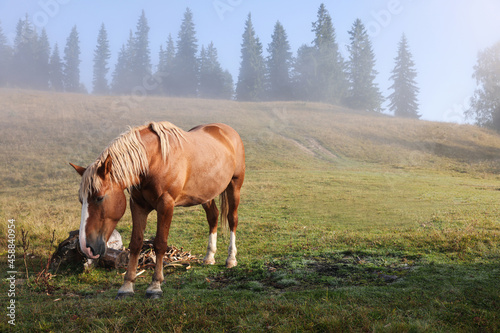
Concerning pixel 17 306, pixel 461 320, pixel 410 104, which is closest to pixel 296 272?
pixel 461 320

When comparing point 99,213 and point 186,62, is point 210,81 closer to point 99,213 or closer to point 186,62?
point 186,62

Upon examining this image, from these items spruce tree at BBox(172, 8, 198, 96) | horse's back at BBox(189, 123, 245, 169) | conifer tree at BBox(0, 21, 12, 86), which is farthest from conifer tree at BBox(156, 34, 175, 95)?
horse's back at BBox(189, 123, 245, 169)

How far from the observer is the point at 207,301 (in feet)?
13.5

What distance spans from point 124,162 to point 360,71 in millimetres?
63931

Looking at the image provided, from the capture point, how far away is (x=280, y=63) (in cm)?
6575

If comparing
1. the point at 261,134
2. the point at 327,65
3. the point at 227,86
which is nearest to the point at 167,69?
the point at 227,86

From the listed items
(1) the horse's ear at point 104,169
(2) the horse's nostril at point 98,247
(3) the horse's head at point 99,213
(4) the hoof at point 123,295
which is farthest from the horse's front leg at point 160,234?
(1) the horse's ear at point 104,169

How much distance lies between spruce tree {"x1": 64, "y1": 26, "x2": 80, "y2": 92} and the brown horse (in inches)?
3207

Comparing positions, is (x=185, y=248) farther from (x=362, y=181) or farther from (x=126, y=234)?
(x=362, y=181)

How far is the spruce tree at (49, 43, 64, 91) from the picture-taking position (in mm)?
74938

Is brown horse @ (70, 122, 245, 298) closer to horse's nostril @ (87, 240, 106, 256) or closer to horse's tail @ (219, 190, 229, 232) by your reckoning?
horse's nostril @ (87, 240, 106, 256)

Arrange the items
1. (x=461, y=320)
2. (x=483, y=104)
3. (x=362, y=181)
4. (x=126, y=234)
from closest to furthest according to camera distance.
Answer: (x=461, y=320) < (x=126, y=234) < (x=362, y=181) < (x=483, y=104)

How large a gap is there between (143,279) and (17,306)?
188 centimetres

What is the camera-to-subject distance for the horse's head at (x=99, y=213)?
3.99m
